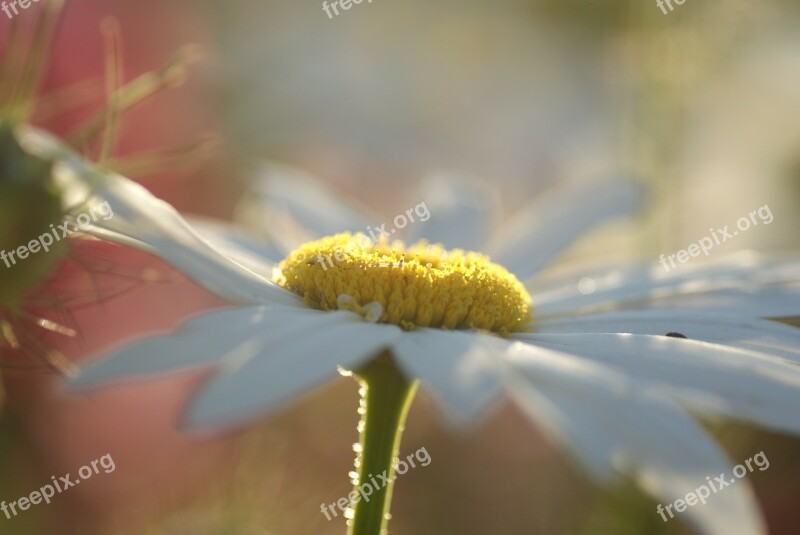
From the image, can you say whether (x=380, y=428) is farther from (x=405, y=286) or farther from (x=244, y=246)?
(x=244, y=246)

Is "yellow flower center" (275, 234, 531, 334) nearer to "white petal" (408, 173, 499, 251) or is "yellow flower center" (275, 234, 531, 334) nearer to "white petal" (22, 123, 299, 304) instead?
"white petal" (22, 123, 299, 304)

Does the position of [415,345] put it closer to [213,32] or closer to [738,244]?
[738,244]

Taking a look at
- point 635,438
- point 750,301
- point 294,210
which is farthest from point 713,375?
point 294,210

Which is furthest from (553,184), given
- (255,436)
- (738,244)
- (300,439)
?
(255,436)

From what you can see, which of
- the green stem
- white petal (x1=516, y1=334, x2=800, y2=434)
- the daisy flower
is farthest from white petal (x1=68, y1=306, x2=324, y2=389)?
white petal (x1=516, y1=334, x2=800, y2=434)

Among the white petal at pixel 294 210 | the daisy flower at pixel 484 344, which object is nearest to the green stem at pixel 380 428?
the daisy flower at pixel 484 344

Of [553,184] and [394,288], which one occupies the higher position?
[553,184]

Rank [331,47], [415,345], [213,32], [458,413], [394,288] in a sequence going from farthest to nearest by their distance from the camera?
[331,47] → [213,32] → [394,288] → [415,345] → [458,413]
